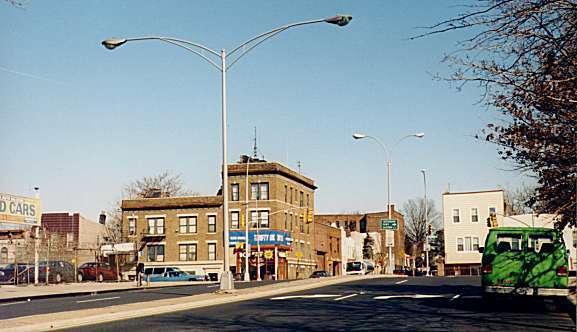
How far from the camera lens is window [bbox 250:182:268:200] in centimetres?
7762

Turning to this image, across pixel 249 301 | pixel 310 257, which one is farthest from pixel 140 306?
pixel 310 257

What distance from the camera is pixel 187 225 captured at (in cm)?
7925

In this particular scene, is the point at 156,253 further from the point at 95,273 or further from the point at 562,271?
the point at 562,271

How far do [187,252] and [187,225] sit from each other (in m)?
2.80

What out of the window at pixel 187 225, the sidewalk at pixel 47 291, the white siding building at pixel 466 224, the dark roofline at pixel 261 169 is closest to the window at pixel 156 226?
the window at pixel 187 225

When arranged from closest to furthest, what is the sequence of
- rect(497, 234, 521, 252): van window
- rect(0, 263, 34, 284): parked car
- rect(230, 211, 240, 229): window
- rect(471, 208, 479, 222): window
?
1. rect(497, 234, 521, 252): van window
2. rect(0, 263, 34, 284): parked car
3. rect(230, 211, 240, 229): window
4. rect(471, 208, 479, 222): window

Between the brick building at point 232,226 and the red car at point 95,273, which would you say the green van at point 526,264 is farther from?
the brick building at point 232,226

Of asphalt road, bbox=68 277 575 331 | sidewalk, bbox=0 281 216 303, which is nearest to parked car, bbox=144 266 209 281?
sidewalk, bbox=0 281 216 303

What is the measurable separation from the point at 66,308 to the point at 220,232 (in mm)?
57727

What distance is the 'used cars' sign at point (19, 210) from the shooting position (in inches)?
1828

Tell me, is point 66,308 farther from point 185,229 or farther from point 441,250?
point 441,250

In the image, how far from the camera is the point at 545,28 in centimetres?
1123

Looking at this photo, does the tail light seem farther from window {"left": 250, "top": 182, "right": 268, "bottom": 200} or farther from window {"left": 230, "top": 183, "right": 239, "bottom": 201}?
window {"left": 230, "top": 183, "right": 239, "bottom": 201}

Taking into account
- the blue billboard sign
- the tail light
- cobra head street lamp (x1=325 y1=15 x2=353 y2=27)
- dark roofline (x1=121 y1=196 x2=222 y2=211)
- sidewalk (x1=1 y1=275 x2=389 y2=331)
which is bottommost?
sidewalk (x1=1 y1=275 x2=389 y2=331)
